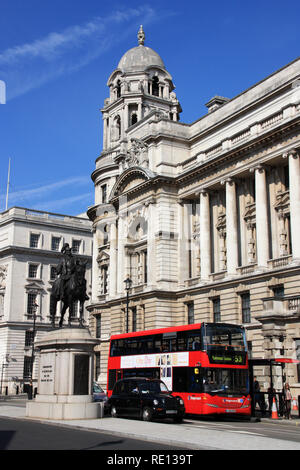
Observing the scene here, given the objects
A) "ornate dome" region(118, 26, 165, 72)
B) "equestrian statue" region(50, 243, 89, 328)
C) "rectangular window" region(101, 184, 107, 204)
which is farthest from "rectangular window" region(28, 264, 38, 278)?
"equestrian statue" region(50, 243, 89, 328)

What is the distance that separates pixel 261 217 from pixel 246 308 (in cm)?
659

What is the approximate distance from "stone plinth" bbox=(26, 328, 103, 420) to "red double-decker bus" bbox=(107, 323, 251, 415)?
559cm

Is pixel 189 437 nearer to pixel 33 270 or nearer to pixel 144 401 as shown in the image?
pixel 144 401

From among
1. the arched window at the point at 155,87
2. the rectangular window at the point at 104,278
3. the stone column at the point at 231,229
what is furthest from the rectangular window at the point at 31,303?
the stone column at the point at 231,229

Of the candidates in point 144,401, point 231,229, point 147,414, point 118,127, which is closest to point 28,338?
point 118,127

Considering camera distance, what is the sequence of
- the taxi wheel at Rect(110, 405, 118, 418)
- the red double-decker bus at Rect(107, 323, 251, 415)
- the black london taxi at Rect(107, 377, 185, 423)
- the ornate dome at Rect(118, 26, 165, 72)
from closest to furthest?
1. the black london taxi at Rect(107, 377, 185, 423)
2. the taxi wheel at Rect(110, 405, 118, 418)
3. the red double-decker bus at Rect(107, 323, 251, 415)
4. the ornate dome at Rect(118, 26, 165, 72)

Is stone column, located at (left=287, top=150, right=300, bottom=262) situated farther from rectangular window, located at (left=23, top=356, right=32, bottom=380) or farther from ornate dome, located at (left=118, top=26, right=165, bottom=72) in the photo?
rectangular window, located at (left=23, top=356, right=32, bottom=380)

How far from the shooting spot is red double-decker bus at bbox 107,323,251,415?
2662cm

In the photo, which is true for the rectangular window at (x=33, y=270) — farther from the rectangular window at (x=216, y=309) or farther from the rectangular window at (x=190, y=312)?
the rectangular window at (x=216, y=309)

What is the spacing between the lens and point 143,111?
65062mm

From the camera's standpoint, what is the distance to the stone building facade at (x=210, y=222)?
3784 centimetres
